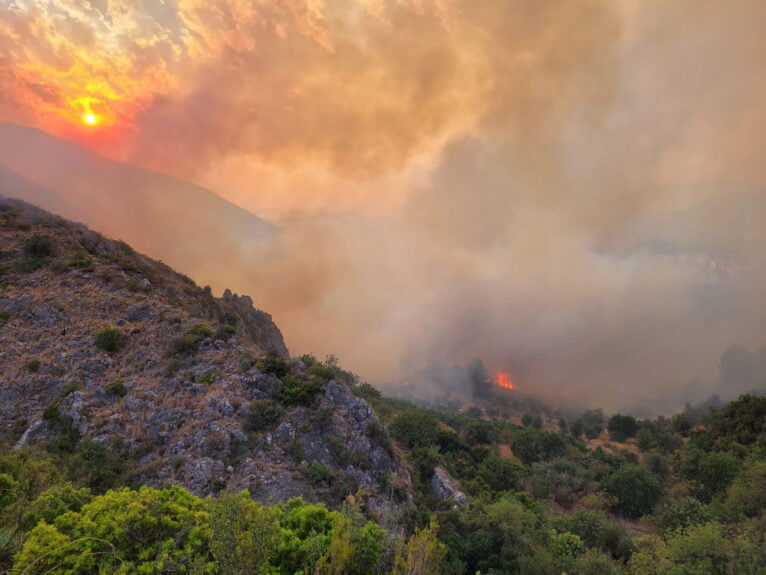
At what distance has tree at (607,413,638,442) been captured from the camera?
8544 cm

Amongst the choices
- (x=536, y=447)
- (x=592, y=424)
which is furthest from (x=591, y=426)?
(x=536, y=447)

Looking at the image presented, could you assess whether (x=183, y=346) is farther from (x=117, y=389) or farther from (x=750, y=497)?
(x=750, y=497)

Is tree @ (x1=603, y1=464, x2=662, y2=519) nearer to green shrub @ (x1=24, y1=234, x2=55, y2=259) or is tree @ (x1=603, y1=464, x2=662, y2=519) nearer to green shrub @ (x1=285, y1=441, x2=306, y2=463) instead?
green shrub @ (x1=285, y1=441, x2=306, y2=463)

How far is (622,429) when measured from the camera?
283 ft

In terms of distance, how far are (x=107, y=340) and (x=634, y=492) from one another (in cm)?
5936

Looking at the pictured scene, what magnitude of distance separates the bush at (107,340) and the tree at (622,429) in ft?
346

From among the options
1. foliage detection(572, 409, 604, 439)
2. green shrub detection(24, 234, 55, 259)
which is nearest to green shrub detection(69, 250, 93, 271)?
green shrub detection(24, 234, 55, 259)

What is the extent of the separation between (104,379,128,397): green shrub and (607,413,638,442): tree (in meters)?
103

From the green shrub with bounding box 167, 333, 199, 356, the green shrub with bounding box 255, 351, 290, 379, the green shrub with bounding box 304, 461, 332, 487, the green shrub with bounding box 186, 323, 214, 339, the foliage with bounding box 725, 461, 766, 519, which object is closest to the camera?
the green shrub with bounding box 304, 461, 332, 487

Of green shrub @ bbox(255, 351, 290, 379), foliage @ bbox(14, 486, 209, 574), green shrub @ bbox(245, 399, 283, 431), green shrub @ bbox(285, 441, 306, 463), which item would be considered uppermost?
green shrub @ bbox(255, 351, 290, 379)

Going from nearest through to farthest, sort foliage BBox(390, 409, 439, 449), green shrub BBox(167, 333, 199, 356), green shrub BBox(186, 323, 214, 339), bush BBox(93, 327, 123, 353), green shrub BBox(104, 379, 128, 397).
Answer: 1. green shrub BBox(104, 379, 128, 397)
2. bush BBox(93, 327, 123, 353)
3. green shrub BBox(167, 333, 199, 356)
4. green shrub BBox(186, 323, 214, 339)
5. foliage BBox(390, 409, 439, 449)

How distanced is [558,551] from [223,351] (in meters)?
33.5

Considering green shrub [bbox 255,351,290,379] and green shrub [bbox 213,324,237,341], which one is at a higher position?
green shrub [bbox 213,324,237,341]

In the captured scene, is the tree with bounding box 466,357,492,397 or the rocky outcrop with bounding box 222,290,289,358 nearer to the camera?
the rocky outcrop with bounding box 222,290,289,358
